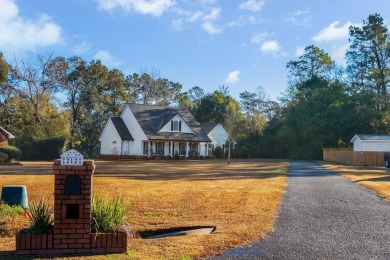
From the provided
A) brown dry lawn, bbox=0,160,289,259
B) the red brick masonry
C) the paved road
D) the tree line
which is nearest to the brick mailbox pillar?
the red brick masonry

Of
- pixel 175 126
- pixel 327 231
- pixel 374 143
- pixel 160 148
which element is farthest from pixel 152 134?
pixel 327 231

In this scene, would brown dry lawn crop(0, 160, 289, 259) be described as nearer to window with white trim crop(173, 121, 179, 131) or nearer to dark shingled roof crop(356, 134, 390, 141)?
dark shingled roof crop(356, 134, 390, 141)

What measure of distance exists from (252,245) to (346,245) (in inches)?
62.2

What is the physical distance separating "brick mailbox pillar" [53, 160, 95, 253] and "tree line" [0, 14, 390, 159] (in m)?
38.3

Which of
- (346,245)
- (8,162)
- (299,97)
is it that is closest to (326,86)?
(299,97)

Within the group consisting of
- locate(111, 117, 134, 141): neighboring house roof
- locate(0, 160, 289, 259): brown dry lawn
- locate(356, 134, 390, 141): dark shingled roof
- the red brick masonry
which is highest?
locate(111, 117, 134, 141): neighboring house roof

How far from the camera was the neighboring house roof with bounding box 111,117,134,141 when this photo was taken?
160 feet

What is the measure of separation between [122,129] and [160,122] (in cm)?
459

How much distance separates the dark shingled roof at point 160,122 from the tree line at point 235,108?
4.47m

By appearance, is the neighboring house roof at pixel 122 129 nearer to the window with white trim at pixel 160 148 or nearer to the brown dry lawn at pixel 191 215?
the window with white trim at pixel 160 148

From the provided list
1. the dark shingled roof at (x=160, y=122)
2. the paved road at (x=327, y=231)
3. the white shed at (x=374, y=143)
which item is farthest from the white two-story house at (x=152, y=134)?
the paved road at (x=327, y=231)

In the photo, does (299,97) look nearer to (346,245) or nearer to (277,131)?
(277,131)

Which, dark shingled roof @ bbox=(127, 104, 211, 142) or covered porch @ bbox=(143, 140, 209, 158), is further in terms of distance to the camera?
dark shingled roof @ bbox=(127, 104, 211, 142)

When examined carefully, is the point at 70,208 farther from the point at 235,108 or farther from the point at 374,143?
the point at 235,108
